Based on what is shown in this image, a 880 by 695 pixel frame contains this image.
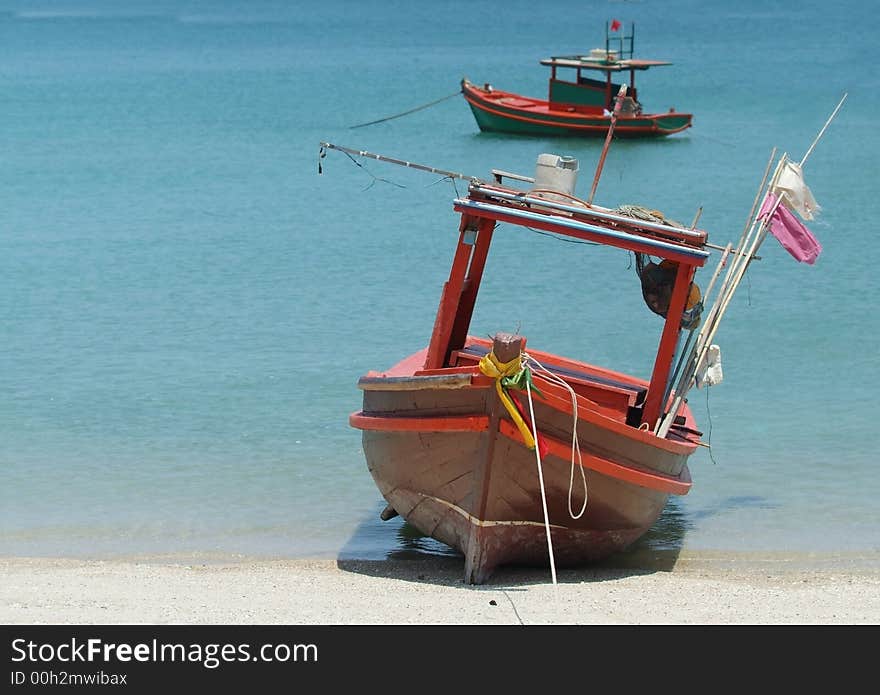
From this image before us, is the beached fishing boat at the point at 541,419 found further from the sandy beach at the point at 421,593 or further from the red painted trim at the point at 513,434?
the sandy beach at the point at 421,593

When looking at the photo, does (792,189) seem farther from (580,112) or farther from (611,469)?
(580,112)

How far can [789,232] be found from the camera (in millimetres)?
10992

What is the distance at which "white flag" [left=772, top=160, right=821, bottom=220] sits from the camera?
10945 mm

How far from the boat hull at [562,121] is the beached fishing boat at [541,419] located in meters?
Answer: 27.9

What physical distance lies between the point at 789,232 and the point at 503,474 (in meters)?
3.27

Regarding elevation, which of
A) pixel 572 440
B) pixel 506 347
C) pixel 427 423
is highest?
pixel 506 347

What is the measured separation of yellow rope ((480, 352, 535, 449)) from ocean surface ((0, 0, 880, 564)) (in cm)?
258

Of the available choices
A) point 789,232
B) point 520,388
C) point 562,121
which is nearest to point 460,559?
point 520,388

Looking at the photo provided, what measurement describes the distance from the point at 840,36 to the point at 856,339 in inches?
2779

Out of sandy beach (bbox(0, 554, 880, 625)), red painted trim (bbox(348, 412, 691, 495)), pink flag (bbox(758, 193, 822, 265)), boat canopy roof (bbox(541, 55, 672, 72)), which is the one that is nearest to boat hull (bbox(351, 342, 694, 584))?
red painted trim (bbox(348, 412, 691, 495))

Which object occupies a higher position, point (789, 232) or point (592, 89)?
point (592, 89)

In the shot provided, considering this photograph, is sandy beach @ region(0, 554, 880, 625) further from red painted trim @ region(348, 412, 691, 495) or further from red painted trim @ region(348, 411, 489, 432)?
red painted trim @ region(348, 411, 489, 432)

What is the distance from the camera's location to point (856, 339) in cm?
1917

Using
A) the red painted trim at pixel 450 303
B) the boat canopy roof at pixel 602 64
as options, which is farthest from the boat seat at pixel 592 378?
the boat canopy roof at pixel 602 64
